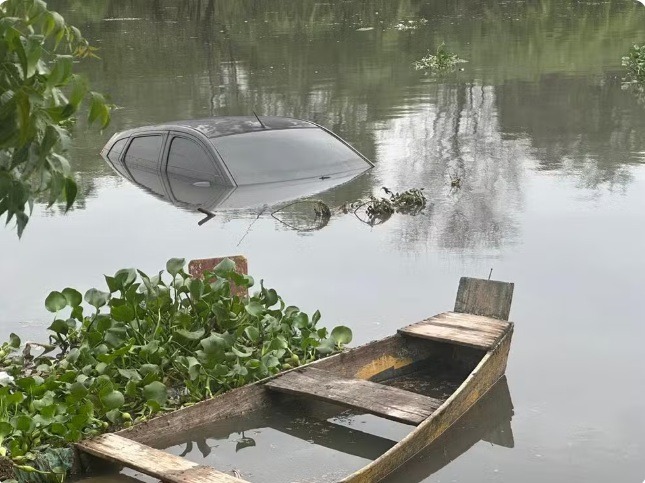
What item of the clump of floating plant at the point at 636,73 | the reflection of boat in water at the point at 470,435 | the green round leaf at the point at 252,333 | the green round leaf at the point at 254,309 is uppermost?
the clump of floating plant at the point at 636,73

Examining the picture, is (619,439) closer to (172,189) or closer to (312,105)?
(172,189)

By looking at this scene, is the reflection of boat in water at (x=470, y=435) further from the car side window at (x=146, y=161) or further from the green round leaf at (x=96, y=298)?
the car side window at (x=146, y=161)

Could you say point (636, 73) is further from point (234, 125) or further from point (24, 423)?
point (24, 423)

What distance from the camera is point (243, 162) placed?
1404cm

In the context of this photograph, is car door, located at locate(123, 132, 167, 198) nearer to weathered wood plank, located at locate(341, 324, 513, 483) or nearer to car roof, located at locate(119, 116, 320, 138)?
car roof, located at locate(119, 116, 320, 138)

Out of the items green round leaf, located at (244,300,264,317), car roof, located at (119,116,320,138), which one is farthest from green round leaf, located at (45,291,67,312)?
car roof, located at (119,116,320,138)

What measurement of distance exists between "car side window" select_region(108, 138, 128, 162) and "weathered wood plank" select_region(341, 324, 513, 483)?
8799 mm

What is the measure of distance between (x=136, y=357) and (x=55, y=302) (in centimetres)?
106

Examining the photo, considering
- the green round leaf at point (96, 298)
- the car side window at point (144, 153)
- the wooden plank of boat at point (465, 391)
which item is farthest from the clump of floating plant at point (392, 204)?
the green round leaf at point (96, 298)

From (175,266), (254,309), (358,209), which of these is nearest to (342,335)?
(254,309)

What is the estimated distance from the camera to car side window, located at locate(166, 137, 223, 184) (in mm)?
14141

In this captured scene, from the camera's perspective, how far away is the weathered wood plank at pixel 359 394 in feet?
24.5

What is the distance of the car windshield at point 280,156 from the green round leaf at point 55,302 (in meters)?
5.02

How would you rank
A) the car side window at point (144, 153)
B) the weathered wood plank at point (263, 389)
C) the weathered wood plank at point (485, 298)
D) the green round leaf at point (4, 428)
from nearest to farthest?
1. the green round leaf at point (4, 428)
2. the weathered wood plank at point (263, 389)
3. the weathered wood plank at point (485, 298)
4. the car side window at point (144, 153)
